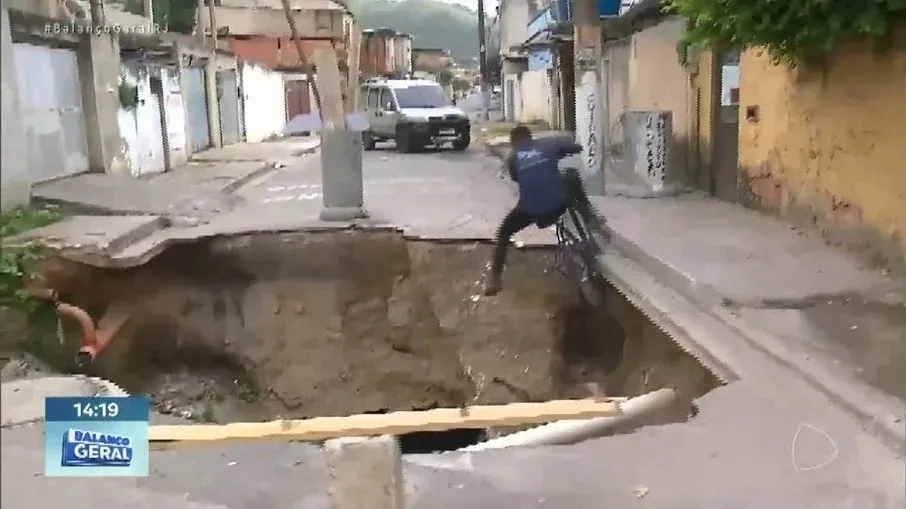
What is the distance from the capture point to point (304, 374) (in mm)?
10242

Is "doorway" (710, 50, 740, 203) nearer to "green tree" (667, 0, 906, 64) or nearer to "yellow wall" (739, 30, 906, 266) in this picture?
"yellow wall" (739, 30, 906, 266)

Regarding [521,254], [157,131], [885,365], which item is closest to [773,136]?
[521,254]

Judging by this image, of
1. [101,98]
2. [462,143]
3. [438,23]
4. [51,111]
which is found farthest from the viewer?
[438,23]

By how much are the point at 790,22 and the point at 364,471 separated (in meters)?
5.81

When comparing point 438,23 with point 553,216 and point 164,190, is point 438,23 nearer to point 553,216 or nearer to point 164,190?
point 164,190

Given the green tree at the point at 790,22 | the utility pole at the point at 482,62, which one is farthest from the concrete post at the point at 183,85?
the utility pole at the point at 482,62

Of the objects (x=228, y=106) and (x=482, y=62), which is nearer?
(x=228, y=106)

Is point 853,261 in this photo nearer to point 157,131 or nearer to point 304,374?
point 304,374

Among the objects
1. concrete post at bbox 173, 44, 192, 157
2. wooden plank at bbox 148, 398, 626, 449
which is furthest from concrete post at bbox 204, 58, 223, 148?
wooden plank at bbox 148, 398, 626, 449

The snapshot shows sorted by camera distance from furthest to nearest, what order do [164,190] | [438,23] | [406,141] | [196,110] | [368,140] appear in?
[438,23] < [368,140] < [406,141] < [196,110] < [164,190]

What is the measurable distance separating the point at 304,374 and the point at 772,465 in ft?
22.9

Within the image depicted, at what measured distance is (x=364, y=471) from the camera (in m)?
3.03

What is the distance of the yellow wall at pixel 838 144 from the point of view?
23.5 feet

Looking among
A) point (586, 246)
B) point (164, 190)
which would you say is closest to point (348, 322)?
point (586, 246)
